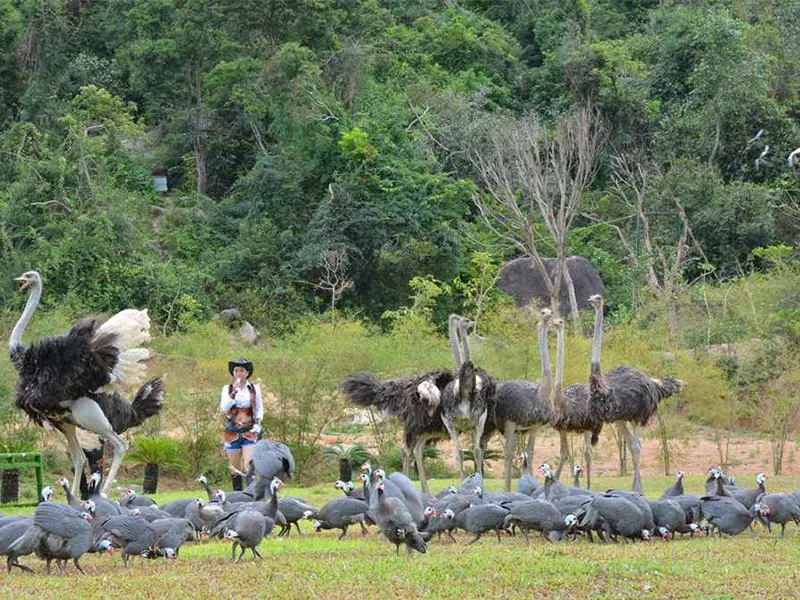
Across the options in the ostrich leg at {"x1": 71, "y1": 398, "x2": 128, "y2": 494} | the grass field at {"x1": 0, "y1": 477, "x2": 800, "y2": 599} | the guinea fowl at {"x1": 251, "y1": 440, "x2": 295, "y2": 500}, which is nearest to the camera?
the grass field at {"x1": 0, "y1": 477, "x2": 800, "y2": 599}

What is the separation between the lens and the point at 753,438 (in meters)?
26.0

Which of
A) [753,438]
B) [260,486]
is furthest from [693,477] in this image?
[260,486]

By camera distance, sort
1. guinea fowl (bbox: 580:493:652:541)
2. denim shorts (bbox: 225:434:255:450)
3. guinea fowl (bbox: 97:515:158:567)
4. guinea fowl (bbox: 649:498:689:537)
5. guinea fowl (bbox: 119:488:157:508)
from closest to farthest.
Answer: guinea fowl (bbox: 97:515:158:567), guinea fowl (bbox: 580:493:652:541), guinea fowl (bbox: 649:498:689:537), guinea fowl (bbox: 119:488:157:508), denim shorts (bbox: 225:434:255:450)

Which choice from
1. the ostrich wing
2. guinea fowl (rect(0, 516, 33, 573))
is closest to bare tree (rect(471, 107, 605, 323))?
the ostrich wing

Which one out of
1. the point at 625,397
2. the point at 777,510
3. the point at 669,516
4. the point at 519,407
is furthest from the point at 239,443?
the point at 777,510

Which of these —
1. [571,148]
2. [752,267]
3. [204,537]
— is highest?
[571,148]

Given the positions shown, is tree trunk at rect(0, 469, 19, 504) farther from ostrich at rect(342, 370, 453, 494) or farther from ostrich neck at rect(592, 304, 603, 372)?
ostrich neck at rect(592, 304, 603, 372)

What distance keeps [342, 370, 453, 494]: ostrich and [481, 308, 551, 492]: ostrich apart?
0.70 meters

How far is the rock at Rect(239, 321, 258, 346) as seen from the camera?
112ft

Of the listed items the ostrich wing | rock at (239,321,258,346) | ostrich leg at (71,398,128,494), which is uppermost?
rock at (239,321,258,346)

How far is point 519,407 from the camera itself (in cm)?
1884

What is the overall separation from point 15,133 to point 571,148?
14597 millimetres

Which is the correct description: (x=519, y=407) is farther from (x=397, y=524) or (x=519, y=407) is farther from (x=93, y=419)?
(x=397, y=524)

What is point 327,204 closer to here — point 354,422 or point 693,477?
point 354,422
